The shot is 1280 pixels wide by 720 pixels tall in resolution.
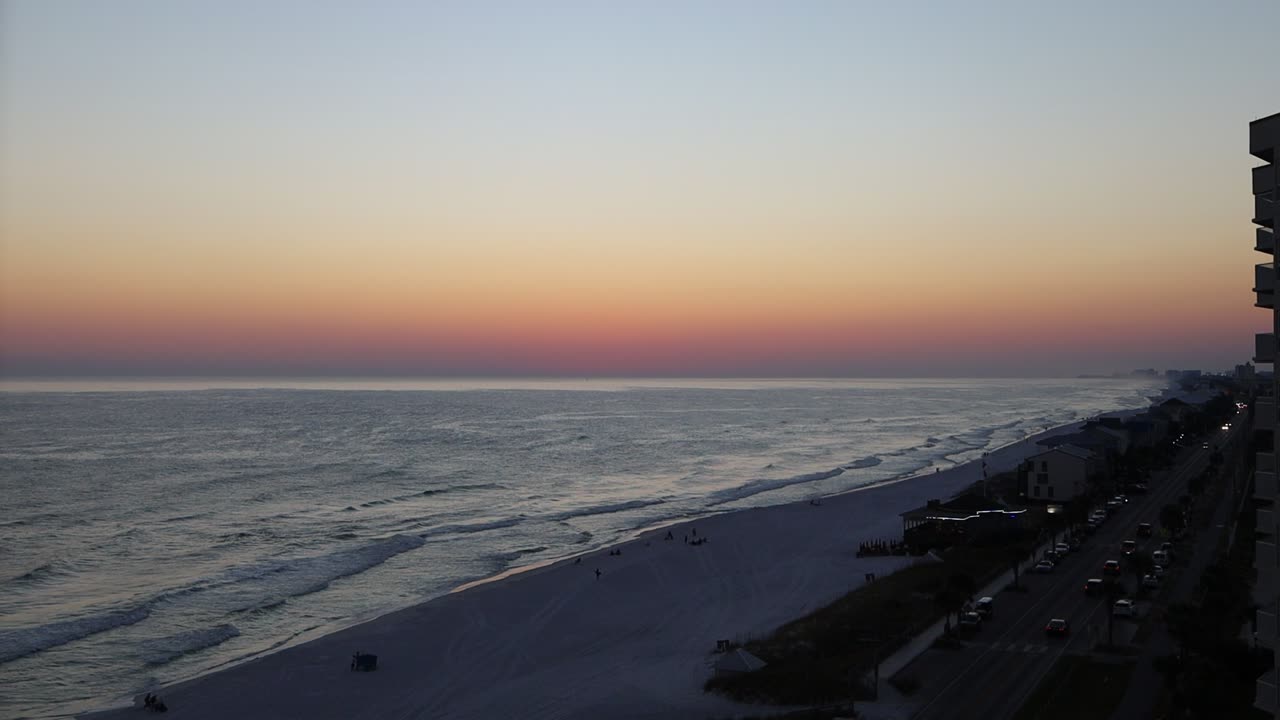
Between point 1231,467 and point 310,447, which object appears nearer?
point 1231,467

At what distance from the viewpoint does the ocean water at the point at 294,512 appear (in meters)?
38.8

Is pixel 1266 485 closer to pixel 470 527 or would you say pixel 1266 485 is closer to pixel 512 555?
pixel 512 555

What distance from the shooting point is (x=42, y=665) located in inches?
1368

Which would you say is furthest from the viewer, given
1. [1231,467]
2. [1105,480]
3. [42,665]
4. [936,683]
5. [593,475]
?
[593,475]

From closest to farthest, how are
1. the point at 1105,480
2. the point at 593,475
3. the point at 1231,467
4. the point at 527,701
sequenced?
1. the point at 527,701
2. the point at 1105,480
3. the point at 1231,467
4. the point at 593,475

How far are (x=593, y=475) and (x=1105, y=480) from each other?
50.6 metres

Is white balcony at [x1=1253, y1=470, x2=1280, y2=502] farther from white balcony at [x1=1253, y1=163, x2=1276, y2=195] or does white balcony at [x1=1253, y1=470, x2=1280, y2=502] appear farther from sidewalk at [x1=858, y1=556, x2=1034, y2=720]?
sidewalk at [x1=858, y1=556, x2=1034, y2=720]

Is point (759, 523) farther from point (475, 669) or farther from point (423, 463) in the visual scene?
point (423, 463)

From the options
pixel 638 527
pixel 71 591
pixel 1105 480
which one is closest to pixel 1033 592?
pixel 638 527

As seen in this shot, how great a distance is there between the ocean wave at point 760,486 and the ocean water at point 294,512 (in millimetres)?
476

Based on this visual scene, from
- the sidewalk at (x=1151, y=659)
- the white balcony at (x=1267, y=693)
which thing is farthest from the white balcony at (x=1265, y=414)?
the sidewalk at (x=1151, y=659)

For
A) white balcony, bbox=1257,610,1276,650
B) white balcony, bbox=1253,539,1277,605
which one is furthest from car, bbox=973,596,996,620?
white balcony, bbox=1257,610,1276,650

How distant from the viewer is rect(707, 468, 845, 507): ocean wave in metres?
81.1

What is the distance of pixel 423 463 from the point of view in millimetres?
104625
